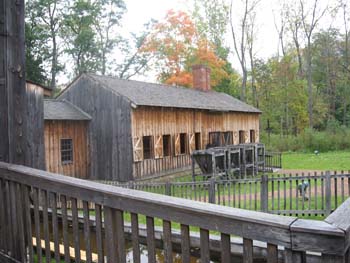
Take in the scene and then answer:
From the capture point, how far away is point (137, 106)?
17.0 meters

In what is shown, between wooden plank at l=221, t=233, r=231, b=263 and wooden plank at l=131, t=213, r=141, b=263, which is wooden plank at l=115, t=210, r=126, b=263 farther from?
wooden plank at l=221, t=233, r=231, b=263

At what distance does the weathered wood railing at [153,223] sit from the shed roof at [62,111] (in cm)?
1315

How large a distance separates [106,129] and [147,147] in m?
2.47

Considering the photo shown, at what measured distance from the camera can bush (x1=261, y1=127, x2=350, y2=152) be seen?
101 ft

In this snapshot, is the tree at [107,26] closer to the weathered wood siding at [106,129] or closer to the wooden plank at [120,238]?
the weathered wood siding at [106,129]

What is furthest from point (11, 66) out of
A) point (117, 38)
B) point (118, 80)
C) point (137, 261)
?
point (117, 38)

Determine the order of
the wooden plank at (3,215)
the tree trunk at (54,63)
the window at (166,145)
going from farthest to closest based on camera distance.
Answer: the tree trunk at (54,63) → the window at (166,145) → the wooden plank at (3,215)

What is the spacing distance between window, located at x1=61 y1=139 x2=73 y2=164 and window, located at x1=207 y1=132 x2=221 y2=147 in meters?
9.26

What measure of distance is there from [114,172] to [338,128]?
23.1 metres

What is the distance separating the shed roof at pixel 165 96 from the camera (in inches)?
715

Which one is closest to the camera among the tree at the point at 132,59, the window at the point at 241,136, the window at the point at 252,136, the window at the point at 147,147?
the window at the point at 147,147

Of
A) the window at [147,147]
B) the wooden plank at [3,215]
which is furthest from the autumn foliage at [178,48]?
the wooden plank at [3,215]

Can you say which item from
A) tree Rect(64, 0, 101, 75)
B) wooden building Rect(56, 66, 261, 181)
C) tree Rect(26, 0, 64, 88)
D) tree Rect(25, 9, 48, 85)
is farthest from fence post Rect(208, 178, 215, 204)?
tree Rect(64, 0, 101, 75)

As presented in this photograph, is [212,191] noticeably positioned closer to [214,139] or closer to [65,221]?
[65,221]
